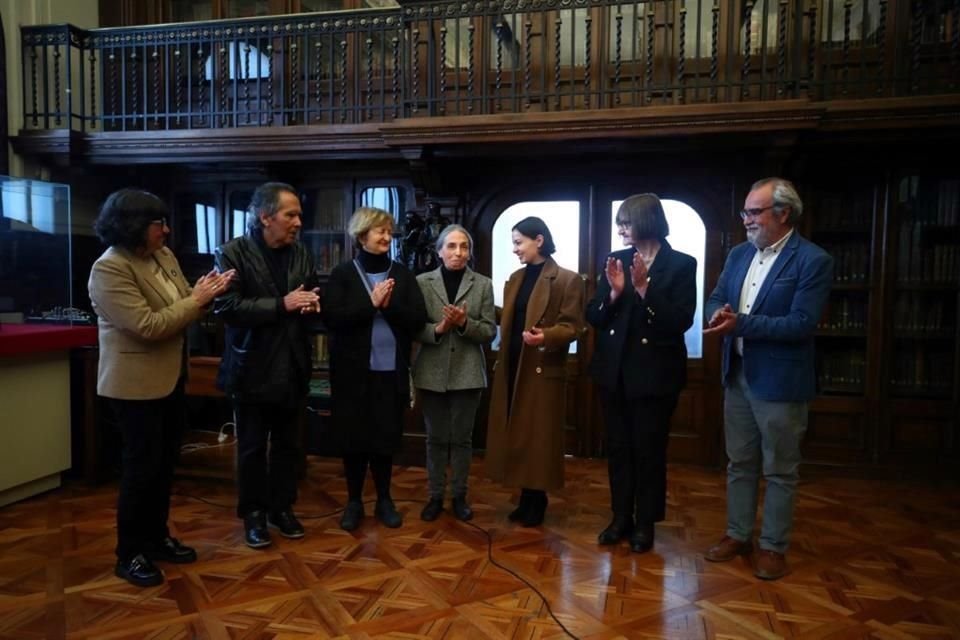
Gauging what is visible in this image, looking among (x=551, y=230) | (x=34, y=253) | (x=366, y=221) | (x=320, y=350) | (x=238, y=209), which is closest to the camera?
(x=366, y=221)

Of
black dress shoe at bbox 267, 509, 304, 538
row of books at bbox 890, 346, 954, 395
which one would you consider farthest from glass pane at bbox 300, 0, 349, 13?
row of books at bbox 890, 346, 954, 395

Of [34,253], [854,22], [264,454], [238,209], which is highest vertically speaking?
[854,22]

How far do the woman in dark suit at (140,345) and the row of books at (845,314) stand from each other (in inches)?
150

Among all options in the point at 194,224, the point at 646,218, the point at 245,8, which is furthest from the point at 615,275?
the point at 245,8

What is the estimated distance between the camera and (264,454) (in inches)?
110

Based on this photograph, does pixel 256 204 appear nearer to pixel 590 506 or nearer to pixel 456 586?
pixel 456 586

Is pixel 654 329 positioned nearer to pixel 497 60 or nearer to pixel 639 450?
pixel 639 450

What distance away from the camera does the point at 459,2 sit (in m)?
4.38

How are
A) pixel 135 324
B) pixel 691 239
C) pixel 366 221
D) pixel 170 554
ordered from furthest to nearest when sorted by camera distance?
A: 1. pixel 691 239
2. pixel 366 221
3. pixel 170 554
4. pixel 135 324

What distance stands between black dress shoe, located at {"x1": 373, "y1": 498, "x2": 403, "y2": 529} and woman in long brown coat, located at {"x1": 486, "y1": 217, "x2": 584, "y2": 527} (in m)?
0.50

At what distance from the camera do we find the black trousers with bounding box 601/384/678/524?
2775 millimetres

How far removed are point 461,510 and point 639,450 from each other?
971 mm

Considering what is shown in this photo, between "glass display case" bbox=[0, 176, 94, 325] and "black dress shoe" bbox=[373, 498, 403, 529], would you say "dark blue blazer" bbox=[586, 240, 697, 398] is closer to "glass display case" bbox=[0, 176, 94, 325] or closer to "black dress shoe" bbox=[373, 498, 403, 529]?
"black dress shoe" bbox=[373, 498, 403, 529]

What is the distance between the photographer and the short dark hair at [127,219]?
7.87 feet
